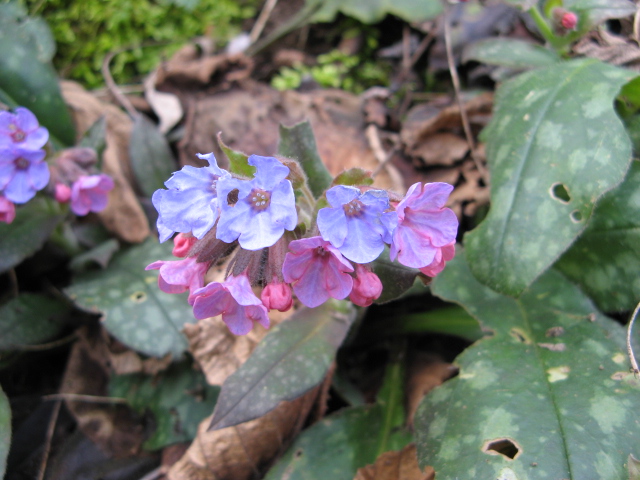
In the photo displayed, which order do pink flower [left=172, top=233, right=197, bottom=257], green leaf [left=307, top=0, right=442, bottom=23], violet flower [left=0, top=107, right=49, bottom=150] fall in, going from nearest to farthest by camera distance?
1. pink flower [left=172, top=233, right=197, bottom=257]
2. violet flower [left=0, top=107, right=49, bottom=150]
3. green leaf [left=307, top=0, right=442, bottom=23]

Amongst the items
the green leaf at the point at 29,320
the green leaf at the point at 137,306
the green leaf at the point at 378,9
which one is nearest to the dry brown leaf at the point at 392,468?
the green leaf at the point at 137,306

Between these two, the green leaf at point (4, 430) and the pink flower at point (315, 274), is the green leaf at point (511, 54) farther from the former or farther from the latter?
the green leaf at point (4, 430)

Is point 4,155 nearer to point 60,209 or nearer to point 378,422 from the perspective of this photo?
point 60,209

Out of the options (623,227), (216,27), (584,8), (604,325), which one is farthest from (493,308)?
(216,27)

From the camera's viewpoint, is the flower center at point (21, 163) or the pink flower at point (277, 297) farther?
the flower center at point (21, 163)

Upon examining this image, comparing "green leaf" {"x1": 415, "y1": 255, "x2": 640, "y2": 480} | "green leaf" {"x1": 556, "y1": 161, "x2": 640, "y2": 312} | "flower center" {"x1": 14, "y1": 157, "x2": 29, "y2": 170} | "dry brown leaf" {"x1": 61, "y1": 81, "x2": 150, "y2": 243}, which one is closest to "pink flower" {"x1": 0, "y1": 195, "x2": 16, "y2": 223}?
"flower center" {"x1": 14, "y1": 157, "x2": 29, "y2": 170}

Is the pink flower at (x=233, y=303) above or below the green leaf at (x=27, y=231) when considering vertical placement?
above

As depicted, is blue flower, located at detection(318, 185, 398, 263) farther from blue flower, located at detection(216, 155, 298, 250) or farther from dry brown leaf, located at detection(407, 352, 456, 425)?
dry brown leaf, located at detection(407, 352, 456, 425)
